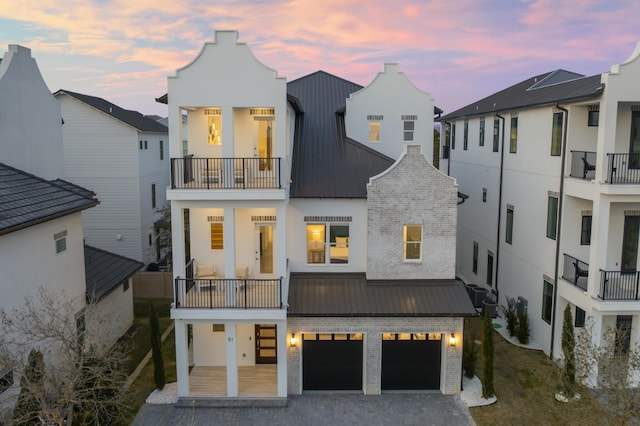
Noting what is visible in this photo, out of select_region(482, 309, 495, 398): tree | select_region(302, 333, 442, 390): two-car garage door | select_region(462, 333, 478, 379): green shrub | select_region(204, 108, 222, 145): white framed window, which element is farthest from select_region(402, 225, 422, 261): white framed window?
select_region(204, 108, 222, 145): white framed window

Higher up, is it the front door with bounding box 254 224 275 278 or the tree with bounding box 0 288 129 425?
the front door with bounding box 254 224 275 278

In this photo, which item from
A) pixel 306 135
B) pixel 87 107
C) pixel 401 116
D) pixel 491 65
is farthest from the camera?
pixel 491 65

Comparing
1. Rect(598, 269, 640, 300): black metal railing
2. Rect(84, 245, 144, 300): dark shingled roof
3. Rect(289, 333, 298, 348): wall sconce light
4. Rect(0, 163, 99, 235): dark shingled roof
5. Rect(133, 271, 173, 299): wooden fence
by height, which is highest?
Rect(0, 163, 99, 235): dark shingled roof

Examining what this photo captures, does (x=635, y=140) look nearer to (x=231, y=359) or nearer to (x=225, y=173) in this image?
(x=225, y=173)

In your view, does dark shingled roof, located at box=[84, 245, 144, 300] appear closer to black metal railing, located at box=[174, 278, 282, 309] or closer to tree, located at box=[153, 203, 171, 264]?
black metal railing, located at box=[174, 278, 282, 309]

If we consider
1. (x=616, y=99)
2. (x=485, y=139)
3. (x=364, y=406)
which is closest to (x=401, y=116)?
(x=485, y=139)

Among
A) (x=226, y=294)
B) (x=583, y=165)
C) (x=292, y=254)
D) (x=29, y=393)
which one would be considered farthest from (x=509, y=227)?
(x=29, y=393)

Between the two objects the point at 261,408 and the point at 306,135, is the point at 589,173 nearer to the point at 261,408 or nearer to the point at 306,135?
the point at 306,135
